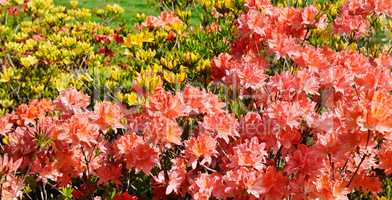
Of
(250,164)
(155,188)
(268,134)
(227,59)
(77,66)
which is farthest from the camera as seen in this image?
(77,66)

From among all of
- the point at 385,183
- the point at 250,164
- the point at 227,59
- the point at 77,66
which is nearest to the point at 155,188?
the point at 250,164

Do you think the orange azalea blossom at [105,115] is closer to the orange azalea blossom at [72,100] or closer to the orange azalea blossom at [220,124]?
the orange azalea blossom at [72,100]

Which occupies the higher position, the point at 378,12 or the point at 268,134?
the point at 378,12

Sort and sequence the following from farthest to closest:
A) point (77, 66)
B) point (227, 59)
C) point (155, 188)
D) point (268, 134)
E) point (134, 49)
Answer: point (77, 66), point (134, 49), point (227, 59), point (155, 188), point (268, 134)

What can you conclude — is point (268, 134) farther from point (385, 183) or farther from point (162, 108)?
point (385, 183)

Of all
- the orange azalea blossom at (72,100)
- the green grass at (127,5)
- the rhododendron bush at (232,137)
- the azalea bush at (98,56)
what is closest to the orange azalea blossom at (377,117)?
the rhododendron bush at (232,137)

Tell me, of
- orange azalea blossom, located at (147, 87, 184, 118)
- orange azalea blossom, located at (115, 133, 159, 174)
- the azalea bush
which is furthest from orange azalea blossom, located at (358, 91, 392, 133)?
the azalea bush

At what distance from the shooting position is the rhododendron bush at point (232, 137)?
2.49 meters

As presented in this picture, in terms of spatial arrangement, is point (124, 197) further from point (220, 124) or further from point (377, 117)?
point (377, 117)

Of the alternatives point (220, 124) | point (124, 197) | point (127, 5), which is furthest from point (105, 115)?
point (127, 5)

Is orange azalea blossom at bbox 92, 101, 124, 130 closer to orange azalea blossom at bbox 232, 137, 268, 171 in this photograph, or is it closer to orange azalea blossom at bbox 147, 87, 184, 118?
orange azalea blossom at bbox 147, 87, 184, 118

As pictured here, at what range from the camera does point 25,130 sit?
2914 millimetres

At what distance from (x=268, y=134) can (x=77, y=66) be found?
2.02 metres

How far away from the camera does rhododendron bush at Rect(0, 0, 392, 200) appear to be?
8.17 feet
